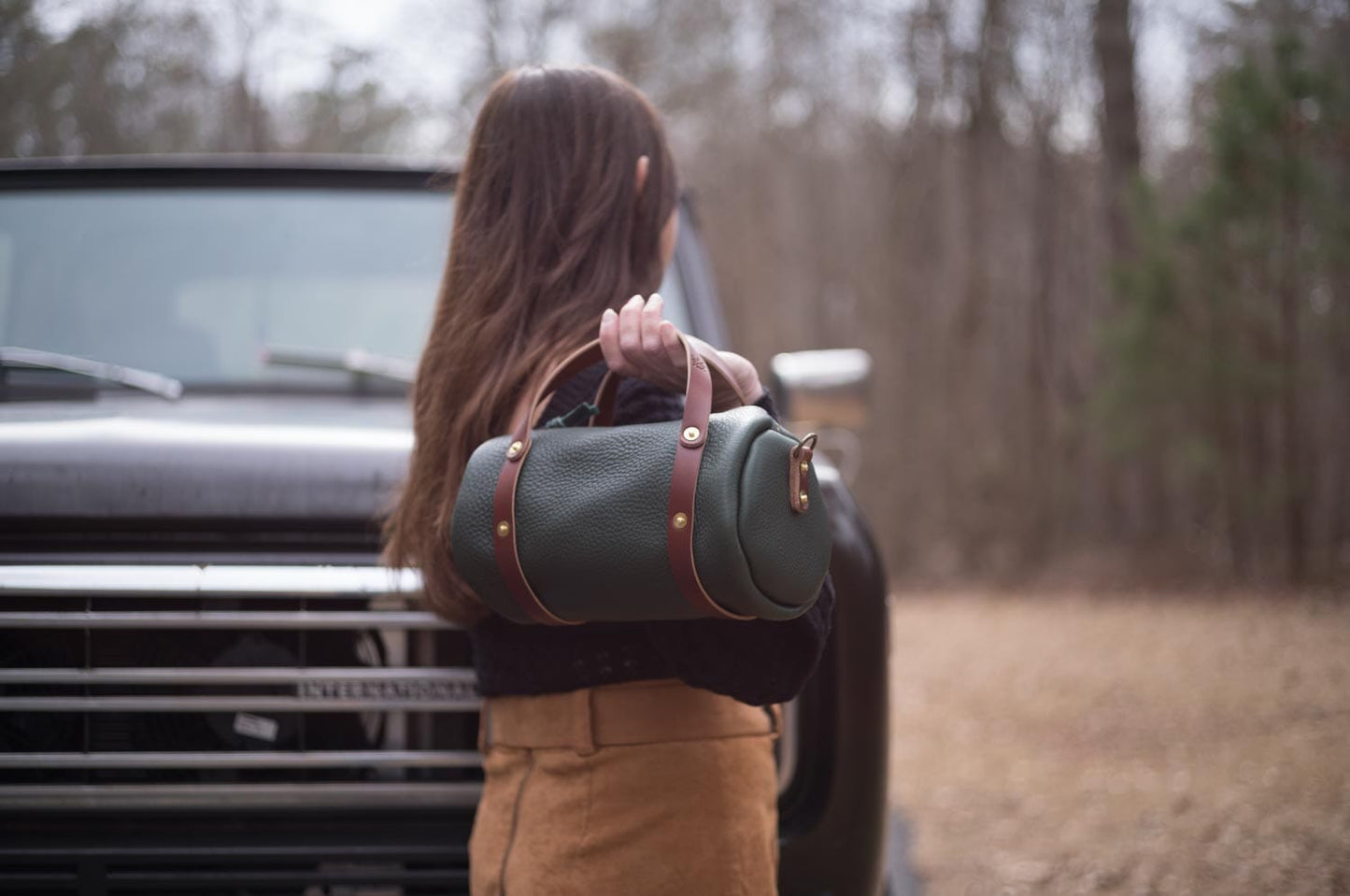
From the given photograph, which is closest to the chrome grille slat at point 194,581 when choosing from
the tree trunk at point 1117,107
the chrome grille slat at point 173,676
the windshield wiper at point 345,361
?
the chrome grille slat at point 173,676

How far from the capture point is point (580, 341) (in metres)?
1.60

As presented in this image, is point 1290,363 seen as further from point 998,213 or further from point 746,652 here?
point 746,652

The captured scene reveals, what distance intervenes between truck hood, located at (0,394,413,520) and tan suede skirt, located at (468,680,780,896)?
55 centimetres

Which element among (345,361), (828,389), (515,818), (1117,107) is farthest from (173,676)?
(1117,107)

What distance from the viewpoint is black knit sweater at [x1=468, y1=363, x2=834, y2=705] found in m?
1.50

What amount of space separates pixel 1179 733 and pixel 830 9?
426 inches

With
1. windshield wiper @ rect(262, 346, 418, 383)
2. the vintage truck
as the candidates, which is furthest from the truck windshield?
the vintage truck

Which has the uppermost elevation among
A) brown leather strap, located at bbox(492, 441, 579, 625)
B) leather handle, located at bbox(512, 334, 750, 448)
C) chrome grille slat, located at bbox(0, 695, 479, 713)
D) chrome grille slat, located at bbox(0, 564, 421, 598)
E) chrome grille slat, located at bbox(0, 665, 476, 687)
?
leather handle, located at bbox(512, 334, 750, 448)

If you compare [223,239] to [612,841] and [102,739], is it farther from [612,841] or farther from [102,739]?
[612,841]

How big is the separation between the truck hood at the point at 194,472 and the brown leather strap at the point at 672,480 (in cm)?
57

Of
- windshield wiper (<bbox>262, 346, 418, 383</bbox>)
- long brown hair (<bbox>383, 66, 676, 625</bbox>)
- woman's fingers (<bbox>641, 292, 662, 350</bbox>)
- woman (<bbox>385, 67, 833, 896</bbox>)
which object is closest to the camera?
woman's fingers (<bbox>641, 292, 662, 350</bbox>)

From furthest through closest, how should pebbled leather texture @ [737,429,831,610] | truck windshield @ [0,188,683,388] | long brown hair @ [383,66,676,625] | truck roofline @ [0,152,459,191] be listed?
truck roofline @ [0,152,459,191], truck windshield @ [0,188,683,388], long brown hair @ [383,66,676,625], pebbled leather texture @ [737,429,831,610]

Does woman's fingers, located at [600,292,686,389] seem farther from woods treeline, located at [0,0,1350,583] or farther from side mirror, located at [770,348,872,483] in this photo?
woods treeline, located at [0,0,1350,583]

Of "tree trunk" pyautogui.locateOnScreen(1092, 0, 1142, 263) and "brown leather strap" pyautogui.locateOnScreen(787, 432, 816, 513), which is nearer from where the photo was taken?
"brown leather strap" pyautogui.locateOnScreen(787, 432, 816, 513)
